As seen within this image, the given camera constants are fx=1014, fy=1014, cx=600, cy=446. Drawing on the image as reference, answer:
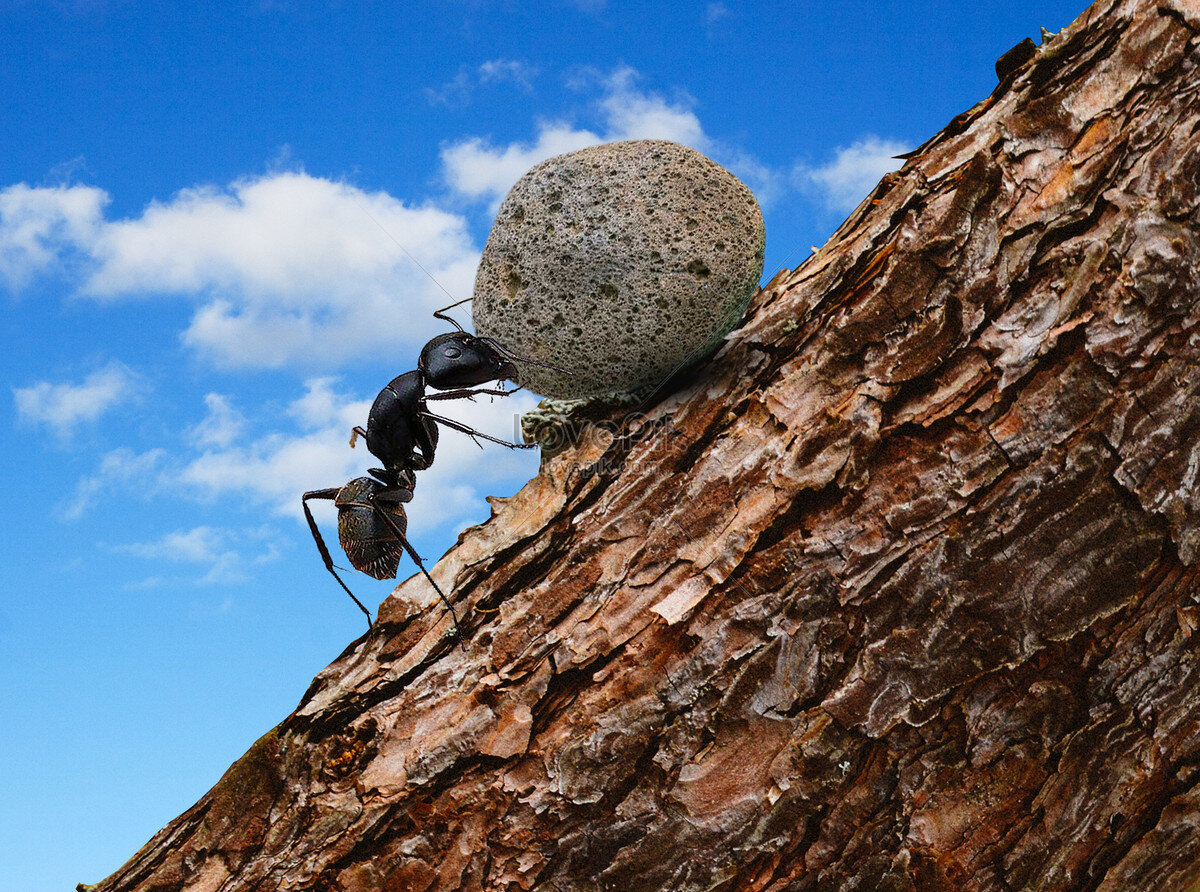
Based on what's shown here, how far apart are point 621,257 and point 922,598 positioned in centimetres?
136

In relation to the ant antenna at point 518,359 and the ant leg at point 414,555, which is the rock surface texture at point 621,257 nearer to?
the ant antenna at point 518,359

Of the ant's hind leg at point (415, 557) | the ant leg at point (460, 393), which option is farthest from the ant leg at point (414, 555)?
the ant leg at point (460, 393)

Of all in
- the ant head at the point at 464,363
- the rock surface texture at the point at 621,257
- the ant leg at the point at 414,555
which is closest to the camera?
the rock surface texture at the point at 621,257

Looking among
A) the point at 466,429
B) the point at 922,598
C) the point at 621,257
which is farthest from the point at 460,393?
the point at 922,598

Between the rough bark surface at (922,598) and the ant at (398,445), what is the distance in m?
0.95

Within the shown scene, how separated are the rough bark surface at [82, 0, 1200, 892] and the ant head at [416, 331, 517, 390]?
85 cm

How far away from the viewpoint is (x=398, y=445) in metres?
4.35

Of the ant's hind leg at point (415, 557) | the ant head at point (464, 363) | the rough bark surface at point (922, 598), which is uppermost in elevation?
the ant head at point (464, 363)

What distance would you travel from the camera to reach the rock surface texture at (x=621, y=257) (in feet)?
10.5

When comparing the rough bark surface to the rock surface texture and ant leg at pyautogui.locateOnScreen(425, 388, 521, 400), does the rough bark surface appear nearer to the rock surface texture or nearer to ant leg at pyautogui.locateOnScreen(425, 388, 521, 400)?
the rock surface texture

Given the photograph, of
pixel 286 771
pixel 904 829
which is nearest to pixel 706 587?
pixel 904 829

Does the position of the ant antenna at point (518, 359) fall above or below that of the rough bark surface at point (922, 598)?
above

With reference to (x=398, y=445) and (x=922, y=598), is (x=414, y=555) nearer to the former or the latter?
(x=398, y=445)

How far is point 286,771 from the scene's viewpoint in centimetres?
342
